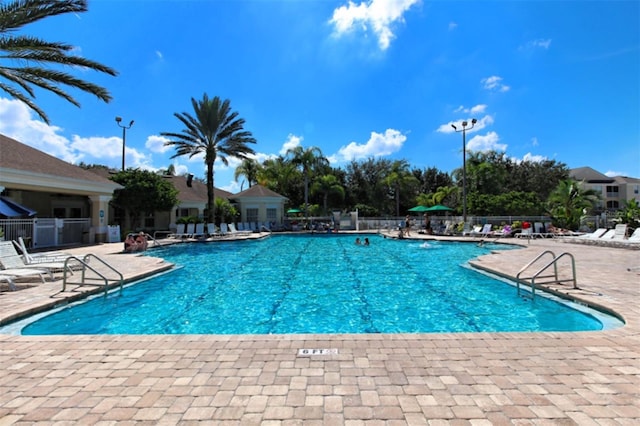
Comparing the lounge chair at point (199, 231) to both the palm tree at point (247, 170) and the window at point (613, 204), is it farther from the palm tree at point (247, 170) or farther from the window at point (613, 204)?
the window at point (613, 204)

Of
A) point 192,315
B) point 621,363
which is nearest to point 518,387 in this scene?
point 621,363

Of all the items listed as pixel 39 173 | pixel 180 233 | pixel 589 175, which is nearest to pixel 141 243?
pixel 39 173

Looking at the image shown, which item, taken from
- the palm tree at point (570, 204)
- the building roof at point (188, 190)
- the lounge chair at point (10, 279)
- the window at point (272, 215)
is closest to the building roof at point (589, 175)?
the palm tree at point (570, 204)

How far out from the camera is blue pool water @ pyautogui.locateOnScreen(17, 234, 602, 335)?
5.84m

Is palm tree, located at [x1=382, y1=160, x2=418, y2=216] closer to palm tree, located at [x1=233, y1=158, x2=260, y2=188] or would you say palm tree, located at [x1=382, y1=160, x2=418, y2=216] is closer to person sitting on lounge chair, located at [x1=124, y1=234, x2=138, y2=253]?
palm tree, located at [x1=233, y1=158, x2=260, y2=188]

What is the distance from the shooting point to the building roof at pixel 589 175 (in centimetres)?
5291

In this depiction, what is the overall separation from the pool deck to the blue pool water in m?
1.57

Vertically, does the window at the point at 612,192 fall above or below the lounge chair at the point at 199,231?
above

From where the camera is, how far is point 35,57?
28.8 feet

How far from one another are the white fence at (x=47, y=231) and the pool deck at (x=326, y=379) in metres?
14.6

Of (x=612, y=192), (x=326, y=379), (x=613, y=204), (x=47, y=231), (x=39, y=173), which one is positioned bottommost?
(x=326, y=379)

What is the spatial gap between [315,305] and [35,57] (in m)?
9.86

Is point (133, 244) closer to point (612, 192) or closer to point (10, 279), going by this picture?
point (10, 279)

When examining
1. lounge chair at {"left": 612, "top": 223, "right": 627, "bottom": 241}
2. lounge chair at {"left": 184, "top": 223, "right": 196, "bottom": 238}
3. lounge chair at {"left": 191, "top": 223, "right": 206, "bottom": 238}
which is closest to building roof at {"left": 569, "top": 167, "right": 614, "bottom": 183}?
lounge chair at {"left": 612, "top": 223, "right": 627, "bottom": 241}
